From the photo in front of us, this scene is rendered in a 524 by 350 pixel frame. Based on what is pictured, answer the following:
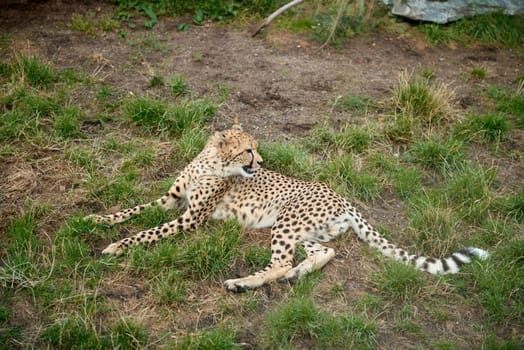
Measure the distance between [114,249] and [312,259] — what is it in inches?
52.0

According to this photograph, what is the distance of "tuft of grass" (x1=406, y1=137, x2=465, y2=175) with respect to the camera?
541 centimetres

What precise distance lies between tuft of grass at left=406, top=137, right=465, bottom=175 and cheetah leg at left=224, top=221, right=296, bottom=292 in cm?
159

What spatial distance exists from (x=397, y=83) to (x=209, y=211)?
2.69 m

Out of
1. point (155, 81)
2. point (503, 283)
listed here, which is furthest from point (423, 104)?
point (155, 81)

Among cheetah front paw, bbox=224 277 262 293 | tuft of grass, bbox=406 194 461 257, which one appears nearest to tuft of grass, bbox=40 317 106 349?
cheetah front paw, bbox=224 277 262 293

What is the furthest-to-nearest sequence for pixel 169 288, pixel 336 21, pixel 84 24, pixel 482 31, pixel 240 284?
pixel 482 31
pixel 84 24
pixel 336 21
pixel 240 284
pixel 169 288

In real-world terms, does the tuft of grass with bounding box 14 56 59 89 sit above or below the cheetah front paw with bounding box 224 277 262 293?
above

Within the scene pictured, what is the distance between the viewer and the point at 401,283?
4176 mm

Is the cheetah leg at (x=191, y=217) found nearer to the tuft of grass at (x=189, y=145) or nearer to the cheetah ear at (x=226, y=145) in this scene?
the cheetah ear at (x=226, y=145)

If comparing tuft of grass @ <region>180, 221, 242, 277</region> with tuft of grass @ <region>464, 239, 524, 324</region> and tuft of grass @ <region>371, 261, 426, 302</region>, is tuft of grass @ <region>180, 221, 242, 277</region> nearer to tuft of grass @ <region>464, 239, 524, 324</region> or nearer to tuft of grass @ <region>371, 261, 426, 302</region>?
tuft of grass @ <region>371, 261, 426, 302</region>

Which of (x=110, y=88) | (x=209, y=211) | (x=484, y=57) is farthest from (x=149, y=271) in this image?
(x=484, y=57)

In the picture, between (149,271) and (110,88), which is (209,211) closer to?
(149,271)

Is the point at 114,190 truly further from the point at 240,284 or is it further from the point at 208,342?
the point at 208,342

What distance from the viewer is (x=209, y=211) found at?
477cm
